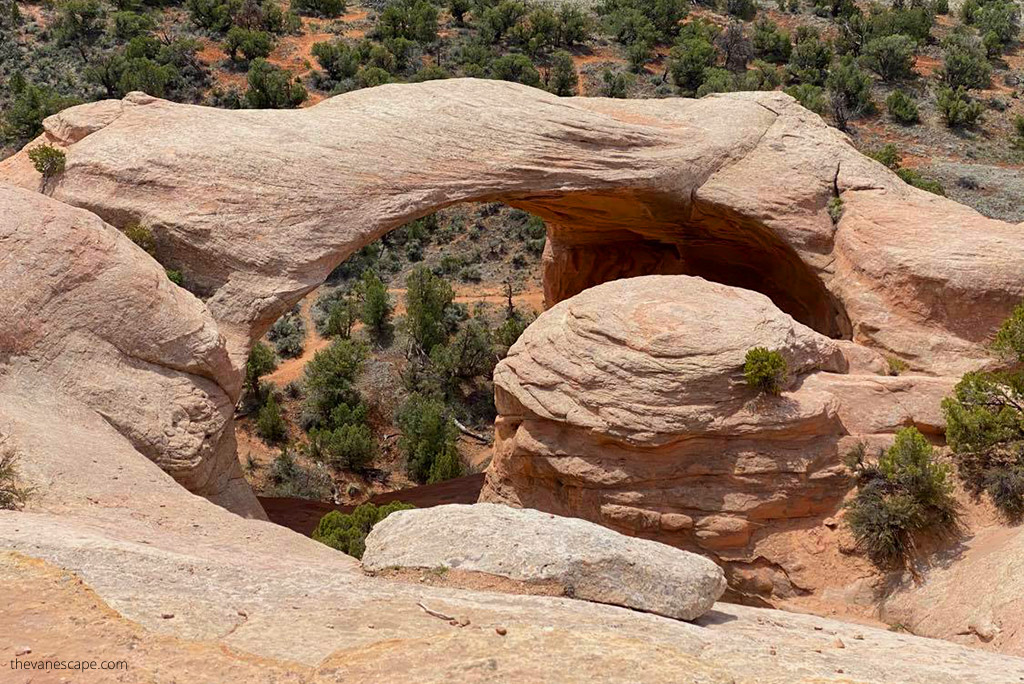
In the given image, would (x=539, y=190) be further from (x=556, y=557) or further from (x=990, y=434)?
(x=556, y=557)

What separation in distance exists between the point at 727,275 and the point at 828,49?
113 feet

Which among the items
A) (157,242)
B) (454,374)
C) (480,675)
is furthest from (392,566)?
(454,374)

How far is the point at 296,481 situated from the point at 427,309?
26.8 ft

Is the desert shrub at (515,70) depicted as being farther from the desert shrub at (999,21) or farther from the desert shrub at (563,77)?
the desert shrub at (999,21)

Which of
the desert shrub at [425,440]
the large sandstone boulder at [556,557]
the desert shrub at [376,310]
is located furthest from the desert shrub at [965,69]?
the large sandstone boulder at [556,557]

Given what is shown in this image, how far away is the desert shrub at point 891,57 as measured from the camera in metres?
49.6

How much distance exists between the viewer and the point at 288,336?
34.9 meters

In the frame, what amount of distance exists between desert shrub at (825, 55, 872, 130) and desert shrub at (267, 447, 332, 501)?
30.6 meters

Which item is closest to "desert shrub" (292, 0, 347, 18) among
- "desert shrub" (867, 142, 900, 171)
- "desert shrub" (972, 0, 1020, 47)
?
"desert shrub" (867, 142, 900, 171)

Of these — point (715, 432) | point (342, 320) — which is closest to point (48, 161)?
point (715, 432)

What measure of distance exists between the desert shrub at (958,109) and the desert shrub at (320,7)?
3153cm

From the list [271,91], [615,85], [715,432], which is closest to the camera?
[715,432]

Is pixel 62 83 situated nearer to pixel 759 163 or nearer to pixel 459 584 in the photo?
pixel 759 163

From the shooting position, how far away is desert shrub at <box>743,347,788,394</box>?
14711 mm
